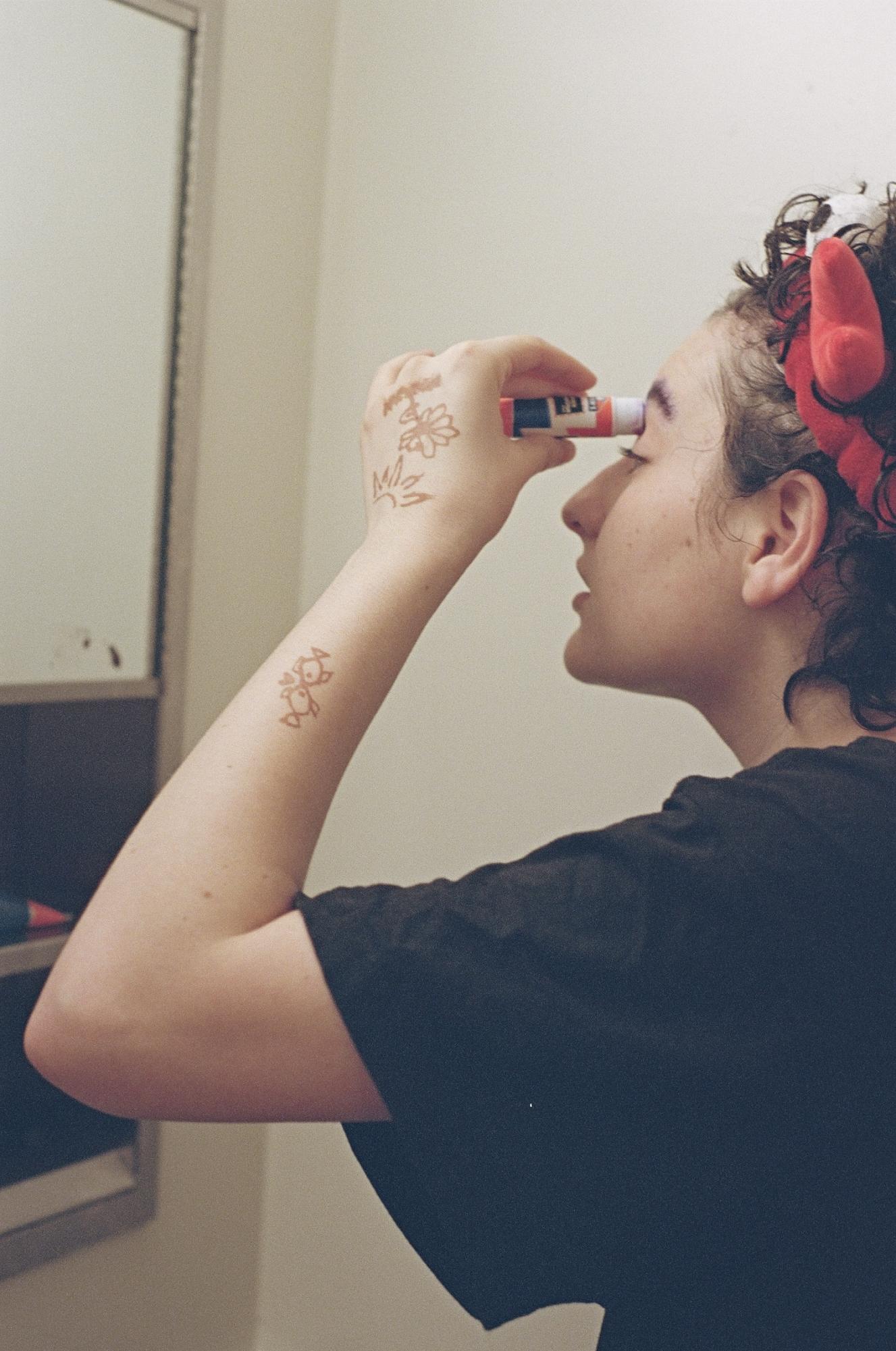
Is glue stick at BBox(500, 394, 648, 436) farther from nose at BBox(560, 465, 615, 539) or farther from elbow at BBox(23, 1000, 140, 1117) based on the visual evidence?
elbow at BBox(23, 1000, 140, 1117)

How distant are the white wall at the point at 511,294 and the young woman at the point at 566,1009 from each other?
51cm

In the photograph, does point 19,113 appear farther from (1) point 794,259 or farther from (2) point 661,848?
(2) point 661,848

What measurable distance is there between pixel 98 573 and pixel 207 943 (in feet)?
2.82

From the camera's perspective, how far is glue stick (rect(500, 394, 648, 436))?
86cm

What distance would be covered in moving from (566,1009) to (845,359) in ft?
1.33

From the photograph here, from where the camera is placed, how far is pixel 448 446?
77 cm

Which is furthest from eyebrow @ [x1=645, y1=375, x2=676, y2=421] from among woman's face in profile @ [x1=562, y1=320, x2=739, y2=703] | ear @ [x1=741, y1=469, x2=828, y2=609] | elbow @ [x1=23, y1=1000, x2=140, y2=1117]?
elbow @ [x1=23, y1=1000, x2=140, y2=1117]

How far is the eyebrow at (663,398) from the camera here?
2.79ft

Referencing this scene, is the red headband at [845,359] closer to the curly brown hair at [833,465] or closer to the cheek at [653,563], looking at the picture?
the curly brown hair at [833,465]

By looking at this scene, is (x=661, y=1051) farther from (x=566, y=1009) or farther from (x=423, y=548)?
(x=423, y=548)

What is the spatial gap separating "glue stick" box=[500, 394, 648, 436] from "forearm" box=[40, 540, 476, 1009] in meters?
0.20

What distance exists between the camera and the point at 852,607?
2.44 feet

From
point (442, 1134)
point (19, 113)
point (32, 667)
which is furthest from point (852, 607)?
point (19, 113)

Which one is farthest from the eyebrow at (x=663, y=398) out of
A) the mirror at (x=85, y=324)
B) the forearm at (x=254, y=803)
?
the mirror at (x=85, y=324)
